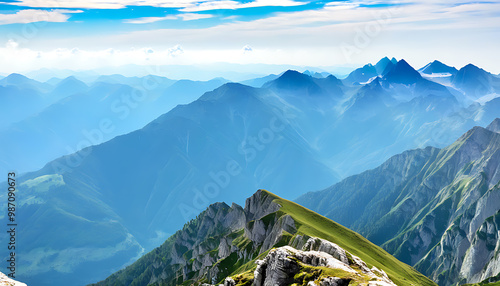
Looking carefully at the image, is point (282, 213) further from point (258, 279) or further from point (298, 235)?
point (258, 279)

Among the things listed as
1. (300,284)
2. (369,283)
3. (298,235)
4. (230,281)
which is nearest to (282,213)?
(298,235)

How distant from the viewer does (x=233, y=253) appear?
652ft

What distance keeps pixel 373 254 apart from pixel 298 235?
5971 cm

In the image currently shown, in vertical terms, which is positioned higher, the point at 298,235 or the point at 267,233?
the point at 267,233

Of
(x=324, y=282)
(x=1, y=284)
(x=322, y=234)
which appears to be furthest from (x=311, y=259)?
(x=322, y=234)

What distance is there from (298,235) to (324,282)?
79770 mm

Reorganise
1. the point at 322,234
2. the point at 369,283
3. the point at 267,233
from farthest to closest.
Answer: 1. the point at 267,233
2. the point at 322,234
3. the point at 369,283

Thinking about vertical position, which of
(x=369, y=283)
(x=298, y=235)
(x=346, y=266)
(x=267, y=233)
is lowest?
(x=369, y=283)

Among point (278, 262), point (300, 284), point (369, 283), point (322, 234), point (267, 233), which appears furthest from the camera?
point (267, 233)

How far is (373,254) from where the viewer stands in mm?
199625

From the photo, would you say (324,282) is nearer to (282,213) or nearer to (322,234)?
(322,234)

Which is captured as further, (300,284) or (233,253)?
(233,253)

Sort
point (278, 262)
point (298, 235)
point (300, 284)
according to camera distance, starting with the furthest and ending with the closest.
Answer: point (298, 235) → point (278, 262) → point (300, 284)

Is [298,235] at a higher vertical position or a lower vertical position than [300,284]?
higher
